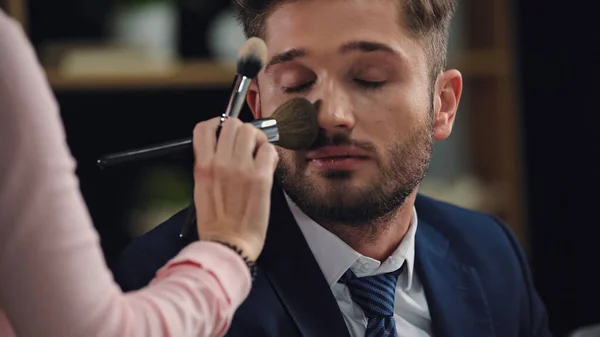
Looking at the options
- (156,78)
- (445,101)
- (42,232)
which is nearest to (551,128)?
(156,78)

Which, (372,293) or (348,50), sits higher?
(348,50)

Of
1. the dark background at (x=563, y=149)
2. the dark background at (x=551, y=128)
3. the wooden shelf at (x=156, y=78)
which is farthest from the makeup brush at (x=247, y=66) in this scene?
the dark background at (x=563, y=149)

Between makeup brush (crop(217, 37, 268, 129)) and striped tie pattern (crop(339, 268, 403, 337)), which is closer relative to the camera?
makeup brush (crop(217, 37, 268, 129))

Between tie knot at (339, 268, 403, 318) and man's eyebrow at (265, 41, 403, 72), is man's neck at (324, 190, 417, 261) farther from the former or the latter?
man's eyebrow at (265, 41, 403, 72)

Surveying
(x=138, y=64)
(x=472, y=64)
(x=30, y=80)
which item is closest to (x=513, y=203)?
(x=472, y=64)

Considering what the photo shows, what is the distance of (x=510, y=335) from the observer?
3.33 feet

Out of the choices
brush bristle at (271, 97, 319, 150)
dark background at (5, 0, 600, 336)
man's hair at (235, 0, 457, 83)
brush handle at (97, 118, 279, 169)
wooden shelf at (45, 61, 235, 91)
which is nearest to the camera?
brush handle at (97, 118, 279, 169)

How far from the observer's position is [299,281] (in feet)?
2.84

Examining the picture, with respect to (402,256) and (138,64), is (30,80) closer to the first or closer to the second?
(402,256)

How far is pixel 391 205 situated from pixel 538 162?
143 centimetres

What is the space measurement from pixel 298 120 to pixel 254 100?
16 centimetres

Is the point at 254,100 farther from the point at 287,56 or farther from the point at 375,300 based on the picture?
the point at 375,300

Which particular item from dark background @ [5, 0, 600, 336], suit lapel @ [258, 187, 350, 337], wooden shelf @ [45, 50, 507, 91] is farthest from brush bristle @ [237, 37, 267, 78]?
dark background @ [5, 0, 600, 336]

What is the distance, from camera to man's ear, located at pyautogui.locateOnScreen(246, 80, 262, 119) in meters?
0.94
